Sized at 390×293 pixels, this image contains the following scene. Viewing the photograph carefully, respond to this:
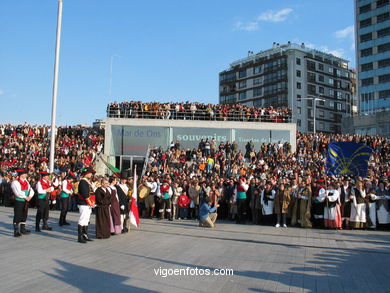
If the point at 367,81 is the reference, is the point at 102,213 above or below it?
below

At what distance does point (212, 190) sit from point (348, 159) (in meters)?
5.57

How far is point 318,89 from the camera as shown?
78.8m

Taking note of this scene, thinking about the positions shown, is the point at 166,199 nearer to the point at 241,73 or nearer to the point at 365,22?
the point at 365,22

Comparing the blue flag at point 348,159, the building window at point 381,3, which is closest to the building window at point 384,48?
the building window at point 381,3

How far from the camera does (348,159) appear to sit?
14.4m

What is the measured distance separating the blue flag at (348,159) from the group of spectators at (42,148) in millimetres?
15561

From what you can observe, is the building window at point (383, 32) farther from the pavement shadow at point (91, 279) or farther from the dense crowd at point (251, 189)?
the pavement shadow at point (91, 279)

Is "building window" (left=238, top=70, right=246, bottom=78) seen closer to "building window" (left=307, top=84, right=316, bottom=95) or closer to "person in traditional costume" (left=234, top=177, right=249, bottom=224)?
"building window" (left=307, top=84, right=316, bottom=95)

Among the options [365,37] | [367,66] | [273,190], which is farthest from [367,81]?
[273,190]

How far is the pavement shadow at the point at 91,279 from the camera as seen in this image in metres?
6.07

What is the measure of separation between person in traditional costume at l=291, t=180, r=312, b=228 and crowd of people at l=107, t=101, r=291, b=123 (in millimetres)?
17464

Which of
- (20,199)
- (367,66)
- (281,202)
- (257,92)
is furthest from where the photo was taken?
(257,92)

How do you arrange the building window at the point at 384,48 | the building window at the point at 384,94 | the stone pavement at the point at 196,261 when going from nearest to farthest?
the stone pavement at the point at 196,261 → the building window at the point at 384,94 → the building window at the point at 384,48

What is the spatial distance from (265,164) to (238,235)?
1223 centimetres
